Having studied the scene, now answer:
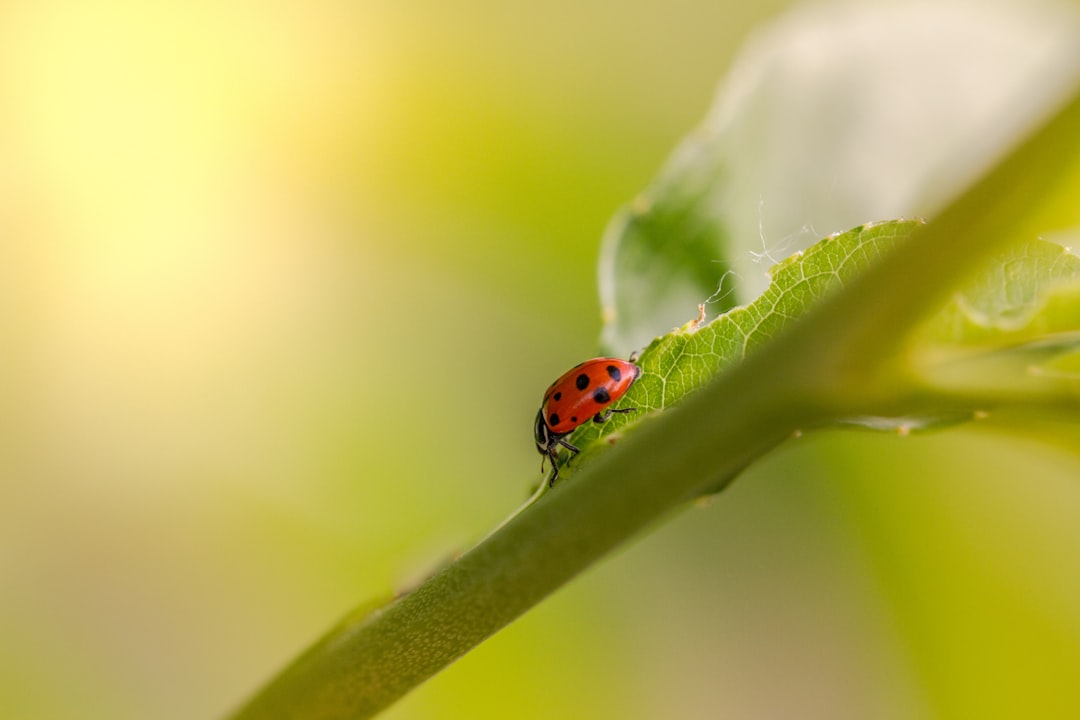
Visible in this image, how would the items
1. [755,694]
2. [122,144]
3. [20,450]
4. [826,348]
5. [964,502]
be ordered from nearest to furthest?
[826,348]
[20,450]
[122,144]
[964,502]
[755,694]

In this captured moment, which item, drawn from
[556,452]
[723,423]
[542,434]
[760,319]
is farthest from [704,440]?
[542,434]

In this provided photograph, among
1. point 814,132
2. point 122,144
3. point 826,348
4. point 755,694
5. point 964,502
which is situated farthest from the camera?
Answer: point 755,694

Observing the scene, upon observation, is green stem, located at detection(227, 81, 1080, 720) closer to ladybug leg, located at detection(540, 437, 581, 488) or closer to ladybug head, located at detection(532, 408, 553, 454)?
ladybug leg, located at detection(540, 437, 581, 488)

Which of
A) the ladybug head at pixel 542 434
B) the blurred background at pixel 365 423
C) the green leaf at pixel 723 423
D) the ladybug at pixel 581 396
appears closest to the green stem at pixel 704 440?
the green leaf at pixel 723 423

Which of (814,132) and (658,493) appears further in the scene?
(814,132)

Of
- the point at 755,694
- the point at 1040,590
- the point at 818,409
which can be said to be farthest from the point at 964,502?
the point at 818,409

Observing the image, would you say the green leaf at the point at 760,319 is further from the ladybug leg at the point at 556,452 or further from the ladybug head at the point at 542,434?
the ladybug head at the point at 542,434

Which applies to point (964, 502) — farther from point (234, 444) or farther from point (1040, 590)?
point (234, 444)
